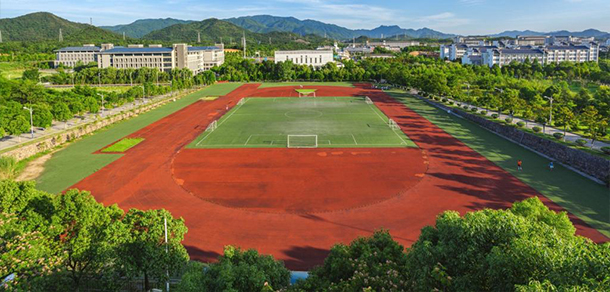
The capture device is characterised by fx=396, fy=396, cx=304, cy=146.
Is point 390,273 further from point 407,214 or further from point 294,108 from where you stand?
point 294,108

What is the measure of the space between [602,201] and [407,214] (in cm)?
1349

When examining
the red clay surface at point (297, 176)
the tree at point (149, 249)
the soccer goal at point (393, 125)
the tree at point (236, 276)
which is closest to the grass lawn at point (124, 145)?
the red clay surface at point (297, 176)

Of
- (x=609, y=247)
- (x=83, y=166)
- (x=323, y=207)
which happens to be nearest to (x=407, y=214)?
(x=323, y=207)

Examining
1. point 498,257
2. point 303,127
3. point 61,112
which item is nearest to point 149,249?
point 498,257

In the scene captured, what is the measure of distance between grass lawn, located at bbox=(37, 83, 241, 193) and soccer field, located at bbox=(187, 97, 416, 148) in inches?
379

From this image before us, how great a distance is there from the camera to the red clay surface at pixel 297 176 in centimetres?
2703

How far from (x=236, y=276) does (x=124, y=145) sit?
35202mm

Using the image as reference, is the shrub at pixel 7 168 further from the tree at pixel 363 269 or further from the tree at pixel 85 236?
the tree at pixel 363 269

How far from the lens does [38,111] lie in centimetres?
4688

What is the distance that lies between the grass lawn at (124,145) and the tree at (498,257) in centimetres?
3676

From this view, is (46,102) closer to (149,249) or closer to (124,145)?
(124,145)

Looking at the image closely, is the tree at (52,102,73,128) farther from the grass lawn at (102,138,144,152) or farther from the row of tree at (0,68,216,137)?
the grass lawn at (102,138,144,152)

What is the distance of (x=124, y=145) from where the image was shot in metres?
42.6

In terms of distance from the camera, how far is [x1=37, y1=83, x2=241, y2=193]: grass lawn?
1238 inches
